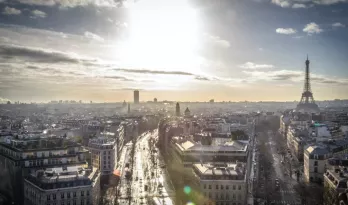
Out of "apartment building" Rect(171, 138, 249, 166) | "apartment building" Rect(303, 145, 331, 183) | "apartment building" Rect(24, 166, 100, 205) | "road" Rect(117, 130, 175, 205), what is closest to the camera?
"apartment building" Rect(24, 166, 100, 205)

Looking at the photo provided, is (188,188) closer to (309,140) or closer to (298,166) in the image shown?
(298,166)

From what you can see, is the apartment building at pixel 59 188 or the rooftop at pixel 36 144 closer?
the apartment building at pixel 59 188

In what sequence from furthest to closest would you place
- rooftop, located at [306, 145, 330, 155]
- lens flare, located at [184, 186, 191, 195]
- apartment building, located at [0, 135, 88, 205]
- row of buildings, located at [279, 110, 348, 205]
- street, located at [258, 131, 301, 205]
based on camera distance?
rooftop, located at [306, 145, 330, 155] → street, located at [258, 131, 301, 205] → lens flare, located at [184, 186, 191, 195] → apartment building, located at [0, 135, 88, 205] → row of buildings, located at [279, 110, 348, 205]

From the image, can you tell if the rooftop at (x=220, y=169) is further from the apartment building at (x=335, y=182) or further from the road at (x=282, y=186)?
the apartment building at (x=335, y=182)

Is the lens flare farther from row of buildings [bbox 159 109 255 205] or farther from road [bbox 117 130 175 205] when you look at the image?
row of buildings [bbox 159 109 255 205]

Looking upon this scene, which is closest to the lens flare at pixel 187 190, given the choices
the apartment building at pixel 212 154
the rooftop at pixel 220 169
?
the rooftop at pixel 220 169

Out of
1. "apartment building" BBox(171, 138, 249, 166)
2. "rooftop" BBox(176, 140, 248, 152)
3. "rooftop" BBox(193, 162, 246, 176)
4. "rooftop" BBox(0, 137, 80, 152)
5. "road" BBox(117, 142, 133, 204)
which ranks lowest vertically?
"road" BBox(117, 142, 133, 204)

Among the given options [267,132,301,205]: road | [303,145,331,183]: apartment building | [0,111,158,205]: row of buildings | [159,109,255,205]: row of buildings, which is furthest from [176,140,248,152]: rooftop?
[0,111,158,205]: row of buildings

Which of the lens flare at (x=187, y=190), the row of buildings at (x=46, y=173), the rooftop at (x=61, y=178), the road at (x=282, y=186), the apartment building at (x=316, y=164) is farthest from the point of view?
the apartment building at (x=316, y=164)

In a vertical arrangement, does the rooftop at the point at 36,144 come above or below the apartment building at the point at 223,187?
above

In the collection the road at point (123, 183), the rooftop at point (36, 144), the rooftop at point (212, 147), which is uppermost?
the rooftop at point (36, 144)

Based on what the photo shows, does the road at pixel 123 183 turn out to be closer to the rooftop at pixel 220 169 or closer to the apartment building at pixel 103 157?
the apartment building at pixel 103 157

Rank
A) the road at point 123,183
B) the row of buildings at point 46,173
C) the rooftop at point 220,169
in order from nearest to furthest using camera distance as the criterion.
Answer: the row of buildings at point 46,173
the rooftop at point 220,169
the road at point 123,183
